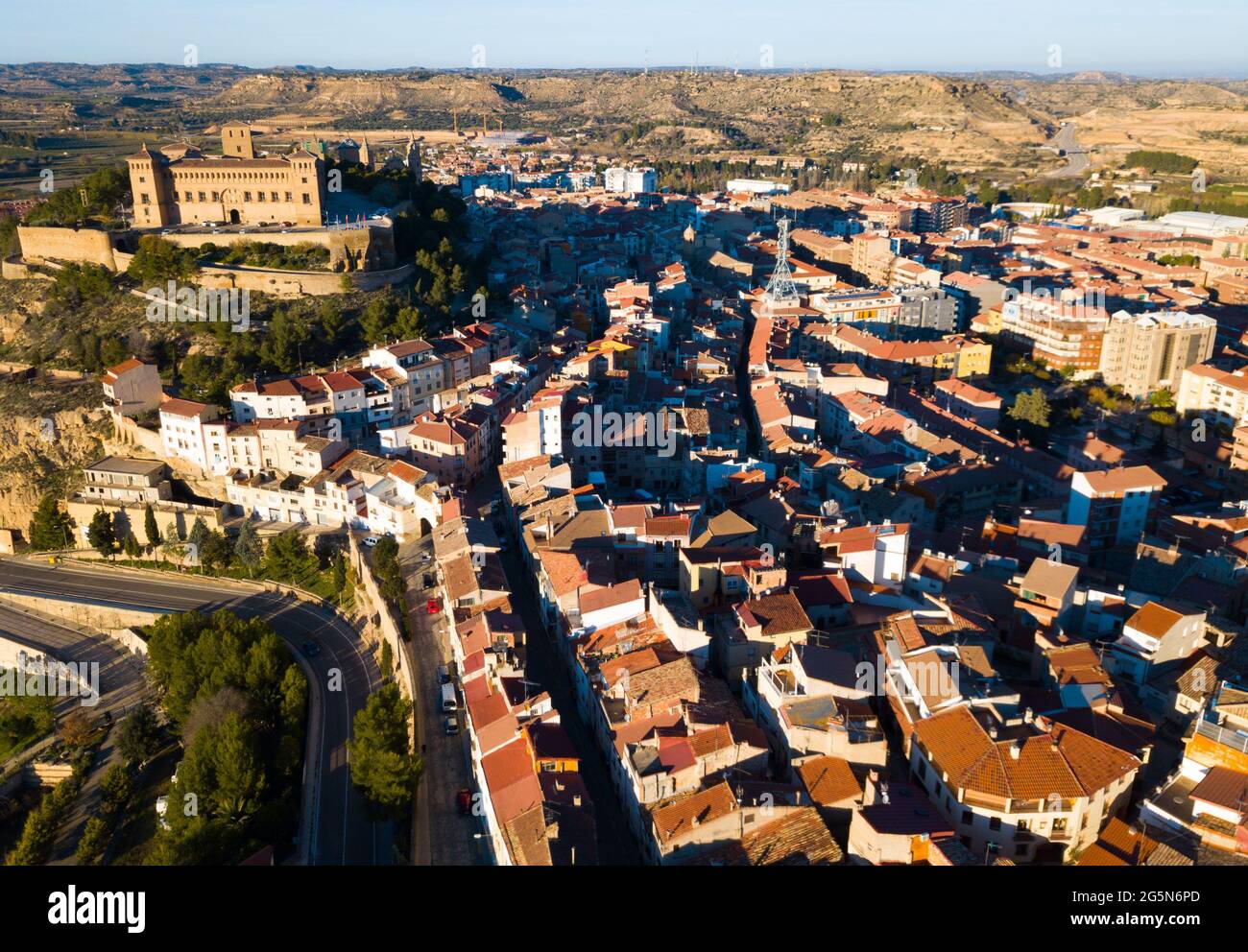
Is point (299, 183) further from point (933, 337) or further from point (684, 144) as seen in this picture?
point (684, 144)

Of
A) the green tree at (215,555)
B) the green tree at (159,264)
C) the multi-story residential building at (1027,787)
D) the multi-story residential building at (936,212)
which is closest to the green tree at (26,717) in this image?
the green tree at (215,555)

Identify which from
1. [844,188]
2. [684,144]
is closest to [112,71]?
[684,144]

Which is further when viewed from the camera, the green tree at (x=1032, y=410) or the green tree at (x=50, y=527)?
the green tree at (x=1032, y=410)

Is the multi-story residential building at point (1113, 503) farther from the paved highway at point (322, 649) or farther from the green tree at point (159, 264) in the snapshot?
the green tree at point (159, 264)

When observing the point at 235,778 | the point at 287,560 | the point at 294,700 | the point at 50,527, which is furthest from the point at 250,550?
the point at 235,778

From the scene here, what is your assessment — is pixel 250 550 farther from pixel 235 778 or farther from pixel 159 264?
pixel 159 264

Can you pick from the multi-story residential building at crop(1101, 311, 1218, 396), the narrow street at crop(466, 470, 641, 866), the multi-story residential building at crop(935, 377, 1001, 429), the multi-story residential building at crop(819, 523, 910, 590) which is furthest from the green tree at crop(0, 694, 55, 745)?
the multi-story residential building at crop(1101, 311, 1218, 396)
